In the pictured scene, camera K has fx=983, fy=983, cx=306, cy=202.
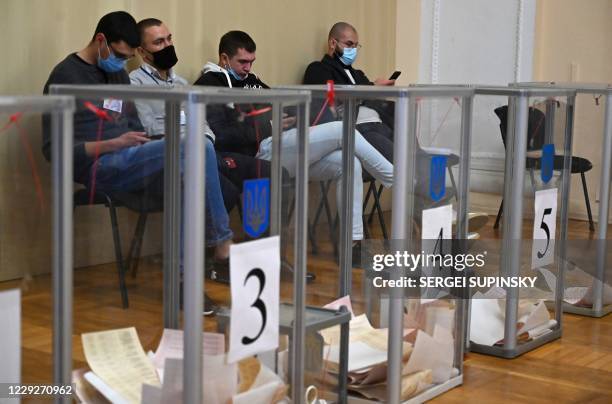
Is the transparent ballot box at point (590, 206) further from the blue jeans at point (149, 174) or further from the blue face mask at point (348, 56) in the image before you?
the blue jeans at point (149, 174)

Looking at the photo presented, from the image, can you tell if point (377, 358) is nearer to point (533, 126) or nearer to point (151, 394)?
point (151, 394)

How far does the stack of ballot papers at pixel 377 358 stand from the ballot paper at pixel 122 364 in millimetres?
668

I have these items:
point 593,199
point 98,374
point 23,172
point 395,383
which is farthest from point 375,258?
point 593,199

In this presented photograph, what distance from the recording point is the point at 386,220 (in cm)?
258

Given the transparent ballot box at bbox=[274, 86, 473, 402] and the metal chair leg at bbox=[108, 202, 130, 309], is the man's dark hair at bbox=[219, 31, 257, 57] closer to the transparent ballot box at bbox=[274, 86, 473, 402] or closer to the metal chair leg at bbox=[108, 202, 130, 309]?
the transparent ballot box at bbox=[274, 86, 473, 402]

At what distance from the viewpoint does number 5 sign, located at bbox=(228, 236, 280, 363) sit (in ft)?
6.29

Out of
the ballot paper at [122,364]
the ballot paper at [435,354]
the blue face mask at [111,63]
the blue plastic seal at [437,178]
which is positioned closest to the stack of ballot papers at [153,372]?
the ballot paper at [122,364]

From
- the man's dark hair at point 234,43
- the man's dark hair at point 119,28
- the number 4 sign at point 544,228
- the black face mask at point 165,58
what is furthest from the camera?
the man's dark hair at point 234,43

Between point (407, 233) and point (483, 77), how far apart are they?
161 inches

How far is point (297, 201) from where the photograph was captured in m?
2.14

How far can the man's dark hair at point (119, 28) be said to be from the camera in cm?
396

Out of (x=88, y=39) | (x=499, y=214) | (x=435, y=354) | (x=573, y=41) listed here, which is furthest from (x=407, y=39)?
(x=435, y=354)

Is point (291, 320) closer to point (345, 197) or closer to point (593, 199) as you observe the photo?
point (345, 197)

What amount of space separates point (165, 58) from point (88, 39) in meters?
0.34
